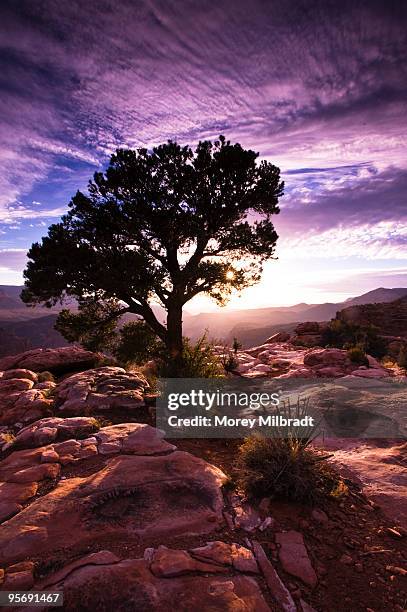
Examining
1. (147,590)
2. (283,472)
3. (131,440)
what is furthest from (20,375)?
(147,590)

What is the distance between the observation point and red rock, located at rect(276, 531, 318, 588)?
3.14 m

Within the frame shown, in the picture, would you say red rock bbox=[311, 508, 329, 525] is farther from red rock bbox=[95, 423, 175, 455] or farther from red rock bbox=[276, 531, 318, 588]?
red rock bbox=[95, 423, 175, 455]

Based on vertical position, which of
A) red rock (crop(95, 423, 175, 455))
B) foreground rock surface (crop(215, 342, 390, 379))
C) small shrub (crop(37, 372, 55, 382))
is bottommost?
foreground rock surface (crop(215, 342, 390, 379))

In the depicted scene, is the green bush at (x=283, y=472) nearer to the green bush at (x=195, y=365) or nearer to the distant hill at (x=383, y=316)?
the green bush at (x=195, y=365)

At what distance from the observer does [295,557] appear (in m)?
3.34

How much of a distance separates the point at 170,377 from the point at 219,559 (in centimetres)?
645

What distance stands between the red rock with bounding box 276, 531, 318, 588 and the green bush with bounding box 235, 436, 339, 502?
0.60 m

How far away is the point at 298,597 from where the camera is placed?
9.58 feet

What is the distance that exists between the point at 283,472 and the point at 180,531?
1521 mm

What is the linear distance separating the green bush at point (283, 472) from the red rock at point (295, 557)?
599 mm

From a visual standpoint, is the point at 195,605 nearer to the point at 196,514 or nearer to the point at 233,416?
the point at 196,514

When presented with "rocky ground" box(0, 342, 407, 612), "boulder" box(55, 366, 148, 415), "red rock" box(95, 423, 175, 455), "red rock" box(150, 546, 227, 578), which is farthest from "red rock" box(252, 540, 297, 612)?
"boulder" box(55, 366, 148, 415)

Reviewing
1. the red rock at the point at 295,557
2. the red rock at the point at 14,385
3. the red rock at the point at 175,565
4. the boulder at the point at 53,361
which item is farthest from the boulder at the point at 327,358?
the red rock at the point at 175,565

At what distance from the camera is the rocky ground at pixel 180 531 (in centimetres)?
286
